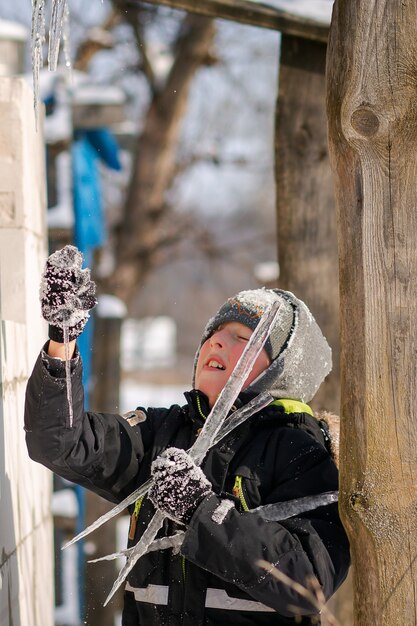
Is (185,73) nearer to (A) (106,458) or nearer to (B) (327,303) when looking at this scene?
(B) (327,303)

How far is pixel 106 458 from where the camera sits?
2.36 metres

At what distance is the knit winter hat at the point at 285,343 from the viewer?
2488mm

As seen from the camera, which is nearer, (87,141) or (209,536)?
(209,536)

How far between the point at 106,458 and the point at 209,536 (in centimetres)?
42

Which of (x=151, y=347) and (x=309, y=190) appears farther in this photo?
(x=151, y=347)

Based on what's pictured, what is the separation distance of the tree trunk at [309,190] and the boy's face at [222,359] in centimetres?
178

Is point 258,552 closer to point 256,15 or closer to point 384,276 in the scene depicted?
point 384,276

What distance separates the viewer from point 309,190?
4258 millimetres

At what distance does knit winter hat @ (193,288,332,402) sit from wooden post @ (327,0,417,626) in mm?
415

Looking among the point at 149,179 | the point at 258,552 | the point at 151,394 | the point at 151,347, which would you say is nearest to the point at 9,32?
the point at 258,552

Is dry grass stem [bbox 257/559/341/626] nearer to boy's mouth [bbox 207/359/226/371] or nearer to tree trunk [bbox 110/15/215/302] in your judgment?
boy's mouth [bbox 207/359/226/371]

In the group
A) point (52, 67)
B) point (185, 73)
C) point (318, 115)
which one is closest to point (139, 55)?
point (185, 73)

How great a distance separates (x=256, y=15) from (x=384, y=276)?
2322 millimetres

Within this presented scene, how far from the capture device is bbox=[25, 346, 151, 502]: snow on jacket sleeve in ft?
7.14
